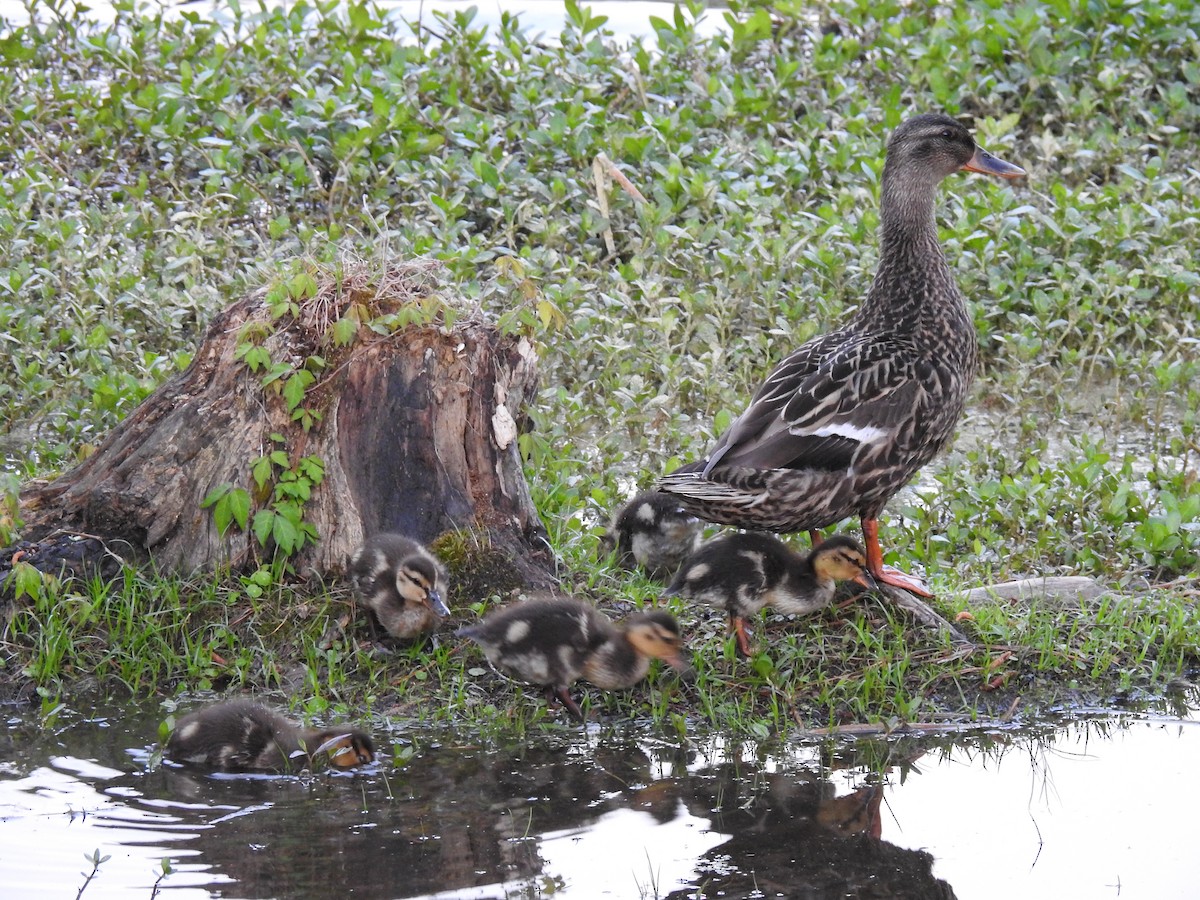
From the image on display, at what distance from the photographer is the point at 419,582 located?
487 cm

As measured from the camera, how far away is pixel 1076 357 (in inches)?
295

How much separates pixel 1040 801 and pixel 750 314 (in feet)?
12.8

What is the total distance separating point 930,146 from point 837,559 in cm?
197

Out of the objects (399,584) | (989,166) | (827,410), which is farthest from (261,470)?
(989,166)

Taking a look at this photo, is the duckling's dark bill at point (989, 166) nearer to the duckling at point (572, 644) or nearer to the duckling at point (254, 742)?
the duckling at point (572, 644)

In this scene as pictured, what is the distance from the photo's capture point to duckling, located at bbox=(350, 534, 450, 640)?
4887 mm

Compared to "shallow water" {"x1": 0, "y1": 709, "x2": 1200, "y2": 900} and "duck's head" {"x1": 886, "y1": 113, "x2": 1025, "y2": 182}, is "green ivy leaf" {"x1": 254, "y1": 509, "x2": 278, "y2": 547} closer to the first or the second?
"shallow water" {"x1": 0, "y1": 709, "x2": 1200, "y2": 900}

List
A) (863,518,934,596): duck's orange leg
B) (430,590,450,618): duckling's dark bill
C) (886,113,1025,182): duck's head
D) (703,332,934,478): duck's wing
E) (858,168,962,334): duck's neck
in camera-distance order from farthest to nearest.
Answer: (886,113,1025,182): duck's head → (858,168,962,334): duck's neck → (863,518,934,596): duck's orange leg → (703,332,934,478): duck's wing → (430,590,450,618): duckling's dark bill

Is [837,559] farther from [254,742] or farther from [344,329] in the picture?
[254,742]

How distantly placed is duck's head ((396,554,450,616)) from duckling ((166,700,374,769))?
56cm

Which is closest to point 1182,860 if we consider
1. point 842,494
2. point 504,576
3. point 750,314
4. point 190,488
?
point 842,494

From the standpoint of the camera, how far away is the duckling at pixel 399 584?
4.89m

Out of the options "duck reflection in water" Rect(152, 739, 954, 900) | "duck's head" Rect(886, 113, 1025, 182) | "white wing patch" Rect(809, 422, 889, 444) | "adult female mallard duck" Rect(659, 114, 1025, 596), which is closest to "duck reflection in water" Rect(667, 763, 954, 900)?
"duck reflection in water" Rect(152, 739, 954, 900)

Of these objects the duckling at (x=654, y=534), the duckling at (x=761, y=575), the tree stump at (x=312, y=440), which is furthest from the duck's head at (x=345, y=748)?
the duckling at (x=654, y=534)
